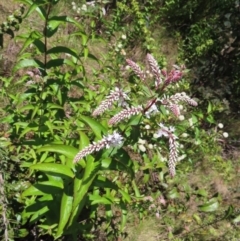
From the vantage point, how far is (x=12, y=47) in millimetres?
5270

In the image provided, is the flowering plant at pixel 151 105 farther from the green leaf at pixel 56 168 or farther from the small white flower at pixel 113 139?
the green leaf at pixel 56 168

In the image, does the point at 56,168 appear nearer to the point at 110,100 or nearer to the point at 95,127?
the point at 95,127

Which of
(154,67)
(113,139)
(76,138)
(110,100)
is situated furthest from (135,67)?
(76,138)

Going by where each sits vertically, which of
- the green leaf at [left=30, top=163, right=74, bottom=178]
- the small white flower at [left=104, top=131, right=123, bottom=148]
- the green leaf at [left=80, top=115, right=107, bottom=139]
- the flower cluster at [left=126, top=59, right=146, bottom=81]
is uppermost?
the flower cluster at [left=126, top=59, right=146, bottom=81]

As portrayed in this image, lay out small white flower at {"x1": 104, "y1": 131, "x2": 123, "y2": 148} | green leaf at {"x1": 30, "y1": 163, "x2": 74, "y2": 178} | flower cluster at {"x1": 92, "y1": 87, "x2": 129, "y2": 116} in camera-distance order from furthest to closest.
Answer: green leaf at {"x1": 30, "y1": 163, "x2": 74, "y2": 178} < small white flower at {"x1": 104, "y1": 131, "x2": 123, "y2": 148} < flower cluster at {"x1": 92, "y1": 87, "x2": 129, "y2": 116}

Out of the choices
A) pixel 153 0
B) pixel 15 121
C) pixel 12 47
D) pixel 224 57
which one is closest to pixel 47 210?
pixel 15 121

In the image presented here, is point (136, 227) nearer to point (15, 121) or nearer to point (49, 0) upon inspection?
point (15, 121)

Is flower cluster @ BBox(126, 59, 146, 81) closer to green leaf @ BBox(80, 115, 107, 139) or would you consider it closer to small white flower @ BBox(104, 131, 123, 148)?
small white flower @ BBox(104, 131, 123, 148)

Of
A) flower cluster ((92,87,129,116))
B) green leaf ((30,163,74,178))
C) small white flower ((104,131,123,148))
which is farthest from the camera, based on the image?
green leaf ((30,163,74,178))

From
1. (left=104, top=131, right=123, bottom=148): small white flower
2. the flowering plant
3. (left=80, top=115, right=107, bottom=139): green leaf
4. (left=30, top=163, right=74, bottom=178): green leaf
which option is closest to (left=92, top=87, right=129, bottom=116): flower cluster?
the flowering plant

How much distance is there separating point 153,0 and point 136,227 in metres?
3.91

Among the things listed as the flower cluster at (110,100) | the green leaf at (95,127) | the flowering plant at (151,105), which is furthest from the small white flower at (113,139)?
the green leaf at (95,127)

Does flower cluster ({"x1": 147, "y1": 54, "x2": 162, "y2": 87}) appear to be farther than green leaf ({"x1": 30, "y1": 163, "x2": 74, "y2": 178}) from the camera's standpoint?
No

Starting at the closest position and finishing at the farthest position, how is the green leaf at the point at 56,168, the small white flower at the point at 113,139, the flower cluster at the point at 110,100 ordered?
the flower cluster at the point at 110,100
the small white flower at the point at 113,139
the green leaf at the point at 56,168
